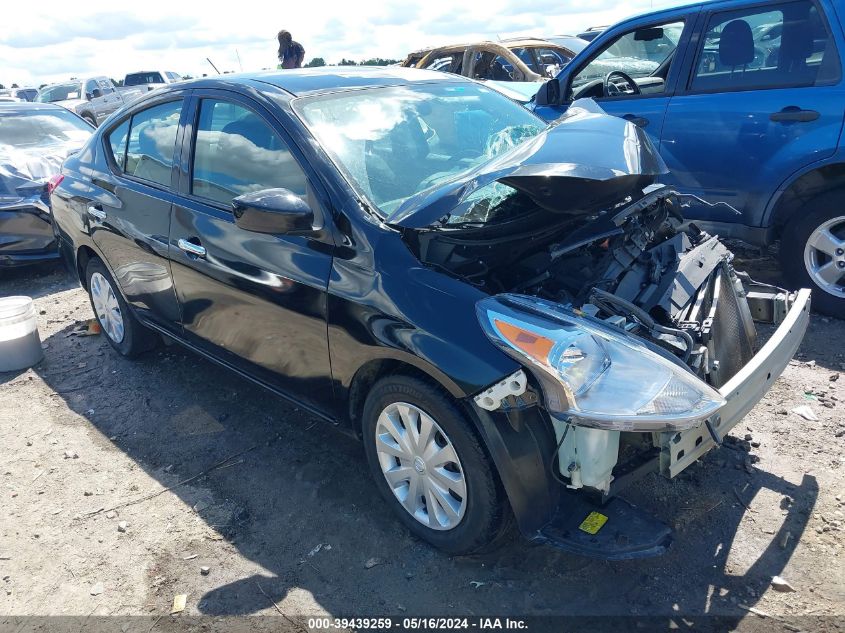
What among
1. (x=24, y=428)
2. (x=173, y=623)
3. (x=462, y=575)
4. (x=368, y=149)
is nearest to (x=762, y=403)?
(x=462, y=575)

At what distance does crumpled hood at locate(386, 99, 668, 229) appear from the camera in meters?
2.67

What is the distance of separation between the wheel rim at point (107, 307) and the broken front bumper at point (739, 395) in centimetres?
385

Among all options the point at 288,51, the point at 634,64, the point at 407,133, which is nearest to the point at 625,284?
the point at 407,133

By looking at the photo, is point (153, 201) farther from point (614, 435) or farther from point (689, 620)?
point (689, 620)

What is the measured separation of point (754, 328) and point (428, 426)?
5.48 feet

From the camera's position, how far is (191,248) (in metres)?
3.62

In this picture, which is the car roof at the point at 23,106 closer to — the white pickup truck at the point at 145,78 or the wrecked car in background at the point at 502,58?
the wrecked car in background at the point at 502,58

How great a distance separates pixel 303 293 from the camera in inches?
119

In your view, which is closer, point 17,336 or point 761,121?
point 761,121

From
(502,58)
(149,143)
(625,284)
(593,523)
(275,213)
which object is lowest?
(593,523)

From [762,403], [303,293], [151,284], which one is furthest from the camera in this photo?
[151,284]

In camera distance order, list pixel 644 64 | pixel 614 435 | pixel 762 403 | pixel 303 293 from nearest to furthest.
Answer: pixel 614 435, pixel 303 293, pixel 762 403, pixel 644 64

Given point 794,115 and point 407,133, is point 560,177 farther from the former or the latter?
point 794,115

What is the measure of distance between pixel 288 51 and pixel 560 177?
25.9 feet
